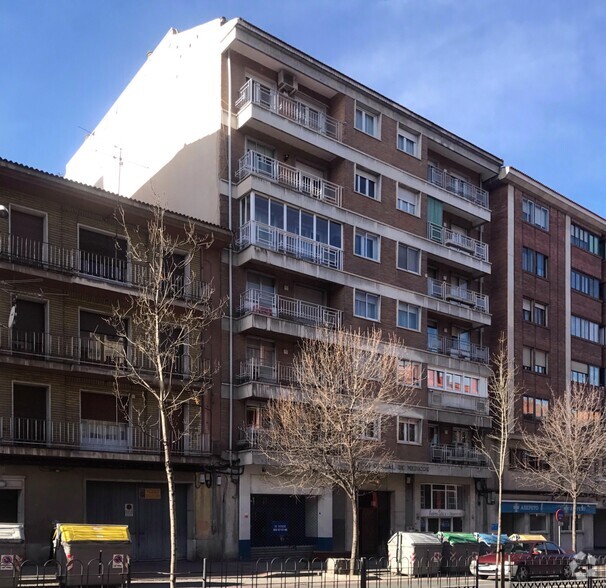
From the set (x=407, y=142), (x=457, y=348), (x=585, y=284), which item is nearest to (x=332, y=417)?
(x=457, y=348)

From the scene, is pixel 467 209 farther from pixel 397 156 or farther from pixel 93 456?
pixel 93 456

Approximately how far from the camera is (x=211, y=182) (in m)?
32.3

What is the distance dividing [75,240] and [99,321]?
2.82 m

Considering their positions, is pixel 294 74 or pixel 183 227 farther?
pixel 294 74

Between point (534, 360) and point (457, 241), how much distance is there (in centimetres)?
817

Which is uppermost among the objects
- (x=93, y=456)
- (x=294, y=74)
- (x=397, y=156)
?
(x=294, y=74)

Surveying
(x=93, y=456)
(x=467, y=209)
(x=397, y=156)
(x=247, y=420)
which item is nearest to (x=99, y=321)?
(x=93, y=456)

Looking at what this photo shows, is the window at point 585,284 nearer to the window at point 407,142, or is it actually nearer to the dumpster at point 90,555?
the window at point 407,142

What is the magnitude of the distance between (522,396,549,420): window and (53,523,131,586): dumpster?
89.3ft

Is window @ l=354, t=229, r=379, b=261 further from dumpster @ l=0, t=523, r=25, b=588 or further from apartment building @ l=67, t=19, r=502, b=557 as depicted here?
dumpster @ l=0, t=523, r=25, b=588

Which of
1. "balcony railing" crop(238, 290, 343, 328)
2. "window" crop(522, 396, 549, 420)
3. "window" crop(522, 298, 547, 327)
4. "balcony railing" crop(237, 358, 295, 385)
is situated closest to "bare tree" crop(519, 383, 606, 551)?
"window" crop(522, 396, 549, 420)

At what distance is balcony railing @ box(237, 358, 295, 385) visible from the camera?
31.2 metres

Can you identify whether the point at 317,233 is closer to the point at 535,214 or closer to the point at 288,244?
the point at 288,244

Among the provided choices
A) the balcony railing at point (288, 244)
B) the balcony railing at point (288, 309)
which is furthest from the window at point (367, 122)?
the balcony railing at point (288, 309)
